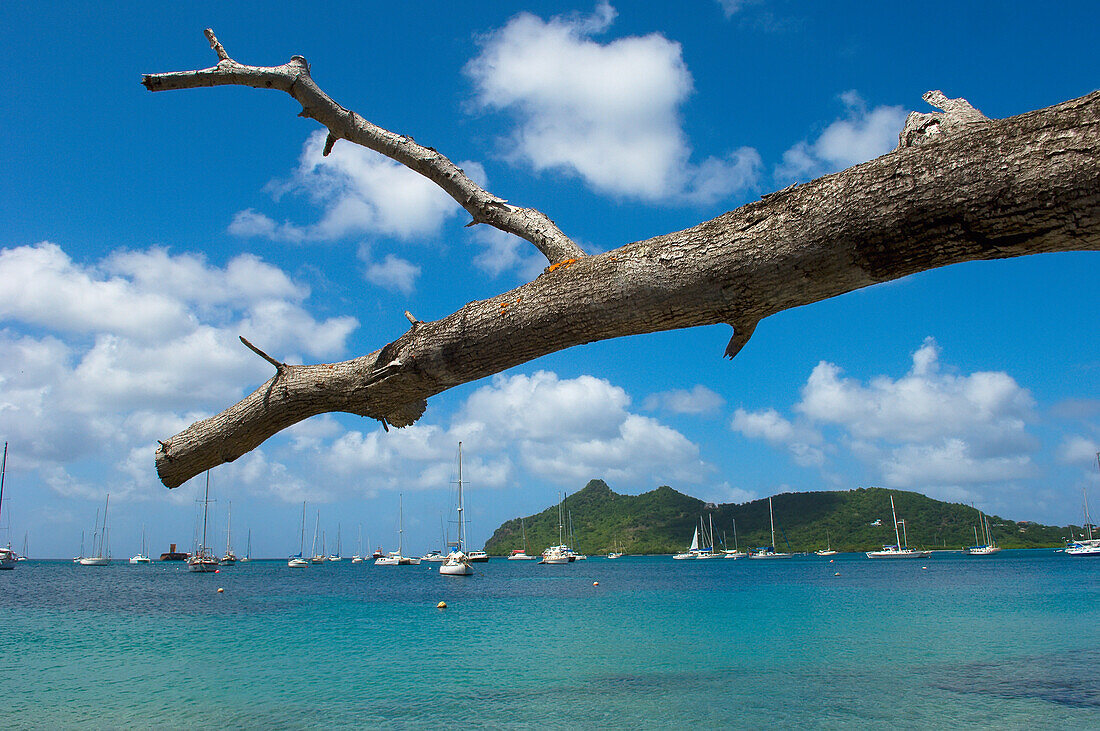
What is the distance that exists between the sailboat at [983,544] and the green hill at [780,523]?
1230mm

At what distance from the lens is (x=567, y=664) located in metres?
20.1

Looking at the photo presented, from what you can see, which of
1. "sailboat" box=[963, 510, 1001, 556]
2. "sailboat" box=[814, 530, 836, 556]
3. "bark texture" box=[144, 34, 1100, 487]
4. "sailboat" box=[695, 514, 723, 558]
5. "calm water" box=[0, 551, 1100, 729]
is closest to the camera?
"bark texture" box=[144, 34, 1100, 487]

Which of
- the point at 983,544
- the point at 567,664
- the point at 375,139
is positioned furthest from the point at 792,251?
the point at 983,544

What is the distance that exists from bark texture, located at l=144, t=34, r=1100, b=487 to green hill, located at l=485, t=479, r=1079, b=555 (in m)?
138

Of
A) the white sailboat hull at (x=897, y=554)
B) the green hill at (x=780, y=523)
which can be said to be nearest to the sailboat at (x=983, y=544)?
the green hill at (x=780, y=523)

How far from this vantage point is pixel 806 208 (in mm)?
1820

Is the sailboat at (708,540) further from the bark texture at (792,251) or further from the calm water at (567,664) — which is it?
the bark texture at (792,251)

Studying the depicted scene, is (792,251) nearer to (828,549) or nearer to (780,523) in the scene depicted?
(828,549)

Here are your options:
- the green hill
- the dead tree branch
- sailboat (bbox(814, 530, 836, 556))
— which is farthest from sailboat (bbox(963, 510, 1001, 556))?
the dead tree branch

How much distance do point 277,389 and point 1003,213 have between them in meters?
2.25

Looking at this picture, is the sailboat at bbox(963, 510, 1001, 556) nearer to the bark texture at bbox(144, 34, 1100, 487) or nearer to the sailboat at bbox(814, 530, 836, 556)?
the sailboat at bbox(814, 530, 836, 556)

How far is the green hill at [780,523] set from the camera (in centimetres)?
13175

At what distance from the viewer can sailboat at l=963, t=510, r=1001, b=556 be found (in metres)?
112

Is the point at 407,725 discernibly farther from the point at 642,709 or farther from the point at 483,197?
the point at 483,197
